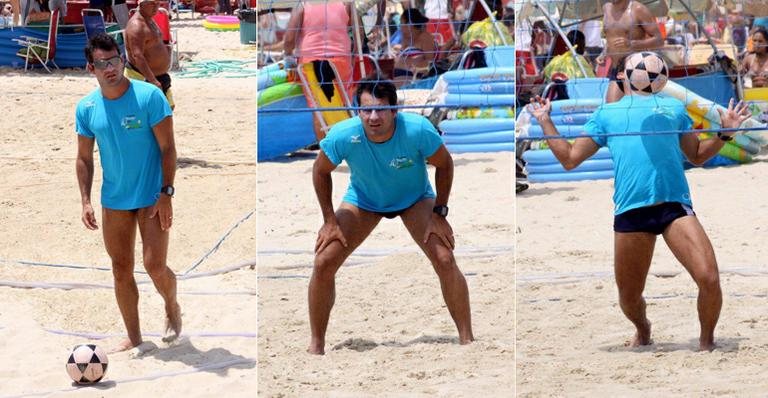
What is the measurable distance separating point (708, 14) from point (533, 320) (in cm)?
293

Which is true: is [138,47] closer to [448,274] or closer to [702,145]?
[448,274]

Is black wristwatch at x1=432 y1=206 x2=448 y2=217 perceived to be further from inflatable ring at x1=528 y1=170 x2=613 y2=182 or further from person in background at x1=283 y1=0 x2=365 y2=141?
person in background at x1=283 y1=0 x2=365 y2=141

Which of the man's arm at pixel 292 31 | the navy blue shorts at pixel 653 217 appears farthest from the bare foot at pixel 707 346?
the man's arm at pixel 292 31

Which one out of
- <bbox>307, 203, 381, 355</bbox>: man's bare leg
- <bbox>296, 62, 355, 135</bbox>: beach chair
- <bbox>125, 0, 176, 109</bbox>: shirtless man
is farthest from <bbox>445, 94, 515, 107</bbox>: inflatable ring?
<bbox>125, 0, 176, 109</bbox>: shirtless man

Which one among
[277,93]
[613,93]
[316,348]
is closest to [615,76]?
[613,93]

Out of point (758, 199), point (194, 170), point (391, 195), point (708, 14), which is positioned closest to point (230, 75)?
point (194, 170)

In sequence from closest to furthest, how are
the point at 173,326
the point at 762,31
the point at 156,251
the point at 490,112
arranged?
the point at 490,112
the point at 156,251
the point at 173,326
the point at 762,31

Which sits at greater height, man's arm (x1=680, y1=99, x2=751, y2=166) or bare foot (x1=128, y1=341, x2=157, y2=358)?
man's arm (x1=680, y1=99, x2=751, y2=166)

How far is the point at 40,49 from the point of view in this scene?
1193 cm

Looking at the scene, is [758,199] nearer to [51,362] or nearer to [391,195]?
[391,195]

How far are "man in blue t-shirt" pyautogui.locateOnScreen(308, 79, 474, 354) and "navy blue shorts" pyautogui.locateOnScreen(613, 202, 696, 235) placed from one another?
516mm

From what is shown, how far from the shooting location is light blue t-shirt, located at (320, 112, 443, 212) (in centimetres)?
357

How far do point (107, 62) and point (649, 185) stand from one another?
1749mm

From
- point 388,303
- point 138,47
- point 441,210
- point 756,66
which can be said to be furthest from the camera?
point 138,47
